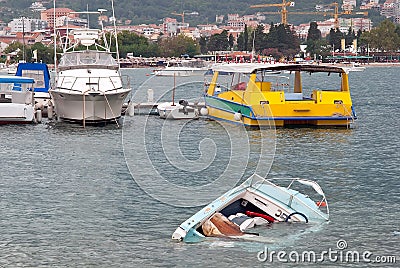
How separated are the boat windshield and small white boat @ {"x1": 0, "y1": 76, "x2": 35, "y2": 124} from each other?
7.32ft

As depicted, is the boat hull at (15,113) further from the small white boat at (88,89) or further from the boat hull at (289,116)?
the boat hull at (289,116)

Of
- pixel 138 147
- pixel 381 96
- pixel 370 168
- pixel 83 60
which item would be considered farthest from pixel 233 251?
pixel 381 96

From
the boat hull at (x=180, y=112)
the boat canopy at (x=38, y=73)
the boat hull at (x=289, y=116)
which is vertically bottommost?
the boat hull at (x=180, y=112)

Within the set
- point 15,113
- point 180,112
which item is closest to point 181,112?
point 180,112

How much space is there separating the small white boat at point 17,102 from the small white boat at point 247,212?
Answer: 2606 centimetres

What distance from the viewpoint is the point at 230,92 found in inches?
1816

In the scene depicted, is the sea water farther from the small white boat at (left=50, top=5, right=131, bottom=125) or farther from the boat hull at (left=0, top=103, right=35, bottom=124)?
the small white boat at (left=50, top=5, right=131, bottom=125)

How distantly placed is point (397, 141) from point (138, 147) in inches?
451

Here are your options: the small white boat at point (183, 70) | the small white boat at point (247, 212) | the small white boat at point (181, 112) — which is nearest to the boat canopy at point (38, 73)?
the small white boat at point (183, 70)

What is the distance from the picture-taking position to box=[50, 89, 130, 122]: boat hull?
45438mm

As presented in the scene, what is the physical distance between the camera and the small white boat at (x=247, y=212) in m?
20.5

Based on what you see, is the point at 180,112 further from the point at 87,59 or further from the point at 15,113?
the point at 15,113

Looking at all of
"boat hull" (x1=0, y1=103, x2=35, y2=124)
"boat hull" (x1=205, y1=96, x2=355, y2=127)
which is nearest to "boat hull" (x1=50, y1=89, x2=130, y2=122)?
"boat hull" (x1=0, y1=103, x2=35, y2=124)

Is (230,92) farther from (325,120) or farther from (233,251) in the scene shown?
(233,251)
